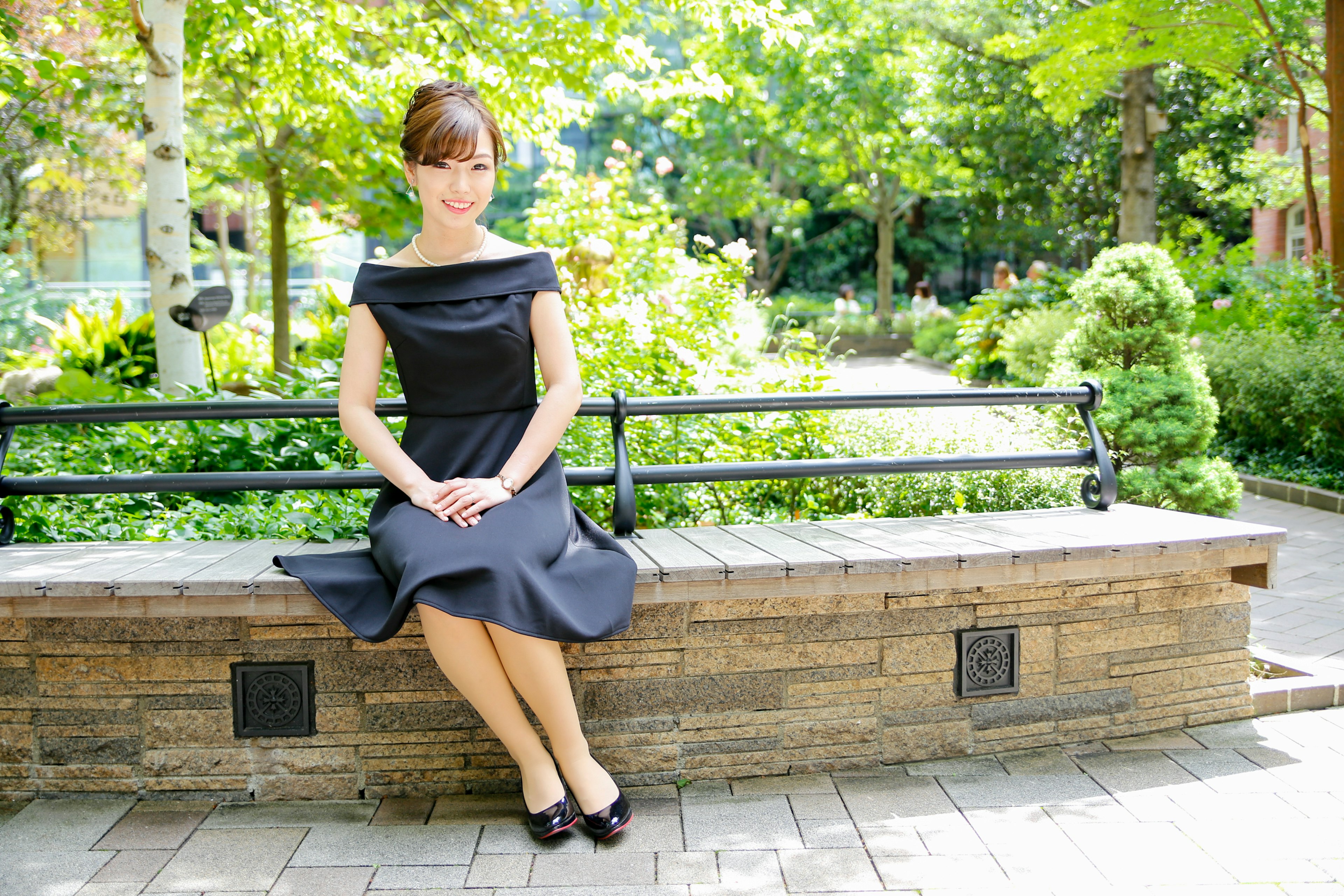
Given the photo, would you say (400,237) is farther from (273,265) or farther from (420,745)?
(420,745)

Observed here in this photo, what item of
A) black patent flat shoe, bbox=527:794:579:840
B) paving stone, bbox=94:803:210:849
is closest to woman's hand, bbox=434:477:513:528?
black patent flat shoe, bbox=527:794:579:840

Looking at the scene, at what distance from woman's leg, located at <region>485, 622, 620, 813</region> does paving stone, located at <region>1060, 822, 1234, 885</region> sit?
3.90 ft

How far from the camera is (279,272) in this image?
9414mm

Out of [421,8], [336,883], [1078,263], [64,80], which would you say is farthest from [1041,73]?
[1078,263]

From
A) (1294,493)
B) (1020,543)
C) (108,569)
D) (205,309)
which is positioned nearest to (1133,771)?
(1020,543)

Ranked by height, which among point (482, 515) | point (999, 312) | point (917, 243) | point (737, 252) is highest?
point (917, 243)

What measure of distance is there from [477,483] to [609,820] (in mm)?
912

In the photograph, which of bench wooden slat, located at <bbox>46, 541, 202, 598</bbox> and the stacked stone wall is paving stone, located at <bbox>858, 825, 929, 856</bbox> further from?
bench wooden slat, located at <bbox>46, 541, 202, 598</bbox>

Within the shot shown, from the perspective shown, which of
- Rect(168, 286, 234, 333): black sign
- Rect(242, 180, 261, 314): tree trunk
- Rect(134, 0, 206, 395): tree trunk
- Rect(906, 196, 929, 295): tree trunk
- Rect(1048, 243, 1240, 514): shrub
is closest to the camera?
Rect(1048, 243, 1240, 514): shrub

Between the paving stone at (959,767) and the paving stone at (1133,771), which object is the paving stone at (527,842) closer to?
the paving stone at (959,767)

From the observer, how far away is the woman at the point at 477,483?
239 centimetres

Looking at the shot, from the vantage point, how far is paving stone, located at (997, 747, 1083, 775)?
2879 millimetres

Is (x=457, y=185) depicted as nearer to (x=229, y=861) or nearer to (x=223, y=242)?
(x=229, y=861)

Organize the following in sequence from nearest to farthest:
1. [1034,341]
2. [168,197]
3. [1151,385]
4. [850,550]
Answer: [850,550] → [1151,385] → [168,197] → [1034,341]
